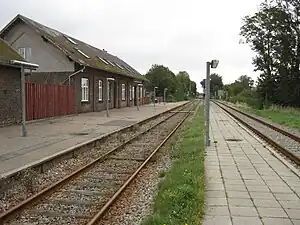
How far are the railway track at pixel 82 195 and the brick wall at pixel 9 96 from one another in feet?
29.8

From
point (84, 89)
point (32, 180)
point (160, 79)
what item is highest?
point (160, 79)

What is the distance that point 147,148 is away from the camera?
1441 cm

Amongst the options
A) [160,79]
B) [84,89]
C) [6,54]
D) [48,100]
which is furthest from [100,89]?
[160,79]

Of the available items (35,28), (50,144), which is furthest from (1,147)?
(35,28)

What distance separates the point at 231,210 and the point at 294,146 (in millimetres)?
8971

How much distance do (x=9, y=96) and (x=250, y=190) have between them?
1537 centimetres

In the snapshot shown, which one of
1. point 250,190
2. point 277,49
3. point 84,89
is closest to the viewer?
point 250,190

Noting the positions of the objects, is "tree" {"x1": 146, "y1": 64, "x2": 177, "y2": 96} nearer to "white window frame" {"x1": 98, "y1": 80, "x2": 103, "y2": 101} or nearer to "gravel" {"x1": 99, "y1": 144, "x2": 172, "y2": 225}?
"white window frame" {"x1": 98, "y1": 80, "x2": 103, "y2": 101}

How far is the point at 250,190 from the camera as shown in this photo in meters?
7.27

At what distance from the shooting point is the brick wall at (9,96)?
19219mm

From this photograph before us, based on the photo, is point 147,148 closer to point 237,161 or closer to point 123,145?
point 123,145

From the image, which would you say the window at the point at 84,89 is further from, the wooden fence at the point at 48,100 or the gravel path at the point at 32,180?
the gravel path at the point at 32,180

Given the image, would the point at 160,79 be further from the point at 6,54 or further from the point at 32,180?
the point at 32,180

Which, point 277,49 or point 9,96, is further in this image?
point 277,49
